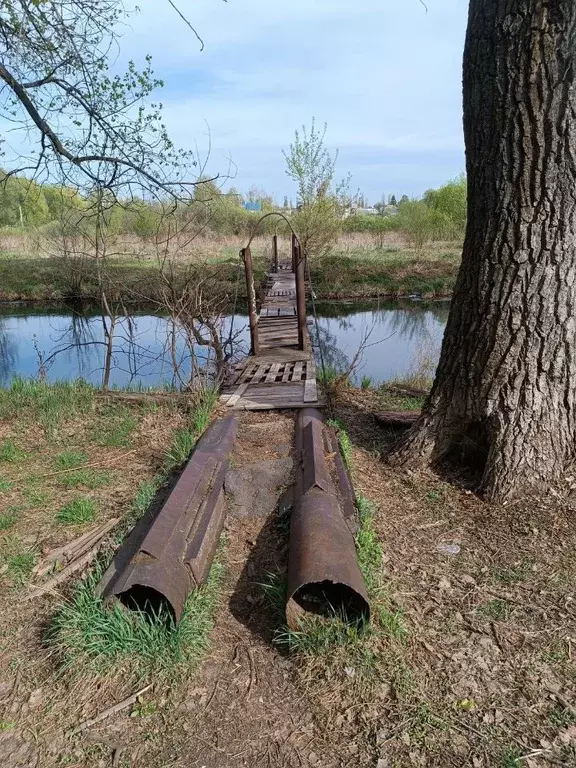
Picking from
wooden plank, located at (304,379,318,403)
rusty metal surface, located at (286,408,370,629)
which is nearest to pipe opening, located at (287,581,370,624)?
rusty metal surface, located at (286,408,370,629)

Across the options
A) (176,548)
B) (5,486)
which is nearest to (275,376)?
(5,486)

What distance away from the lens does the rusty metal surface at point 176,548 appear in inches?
92.0

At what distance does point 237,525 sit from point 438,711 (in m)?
1.56

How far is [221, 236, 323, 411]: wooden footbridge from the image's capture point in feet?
18.7

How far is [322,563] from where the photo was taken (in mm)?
2293

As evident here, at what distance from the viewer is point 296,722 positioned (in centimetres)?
197

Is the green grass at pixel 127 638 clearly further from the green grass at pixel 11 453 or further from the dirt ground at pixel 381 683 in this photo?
the green grass at pixel 11 453

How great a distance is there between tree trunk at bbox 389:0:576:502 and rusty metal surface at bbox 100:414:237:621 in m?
1.68

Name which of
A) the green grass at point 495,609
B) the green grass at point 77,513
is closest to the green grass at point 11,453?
the green grass at point 77,513

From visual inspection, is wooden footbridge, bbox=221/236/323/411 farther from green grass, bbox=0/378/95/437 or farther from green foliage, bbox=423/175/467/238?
green foliage, bbox=423/175/467/238

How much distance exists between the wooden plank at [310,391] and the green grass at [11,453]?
Answer: 260 centimetres

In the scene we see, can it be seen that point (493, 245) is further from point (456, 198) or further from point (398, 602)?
point (456, 198)

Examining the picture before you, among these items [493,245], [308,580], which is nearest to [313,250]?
[493,245]

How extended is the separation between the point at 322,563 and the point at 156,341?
1192 centimetres
